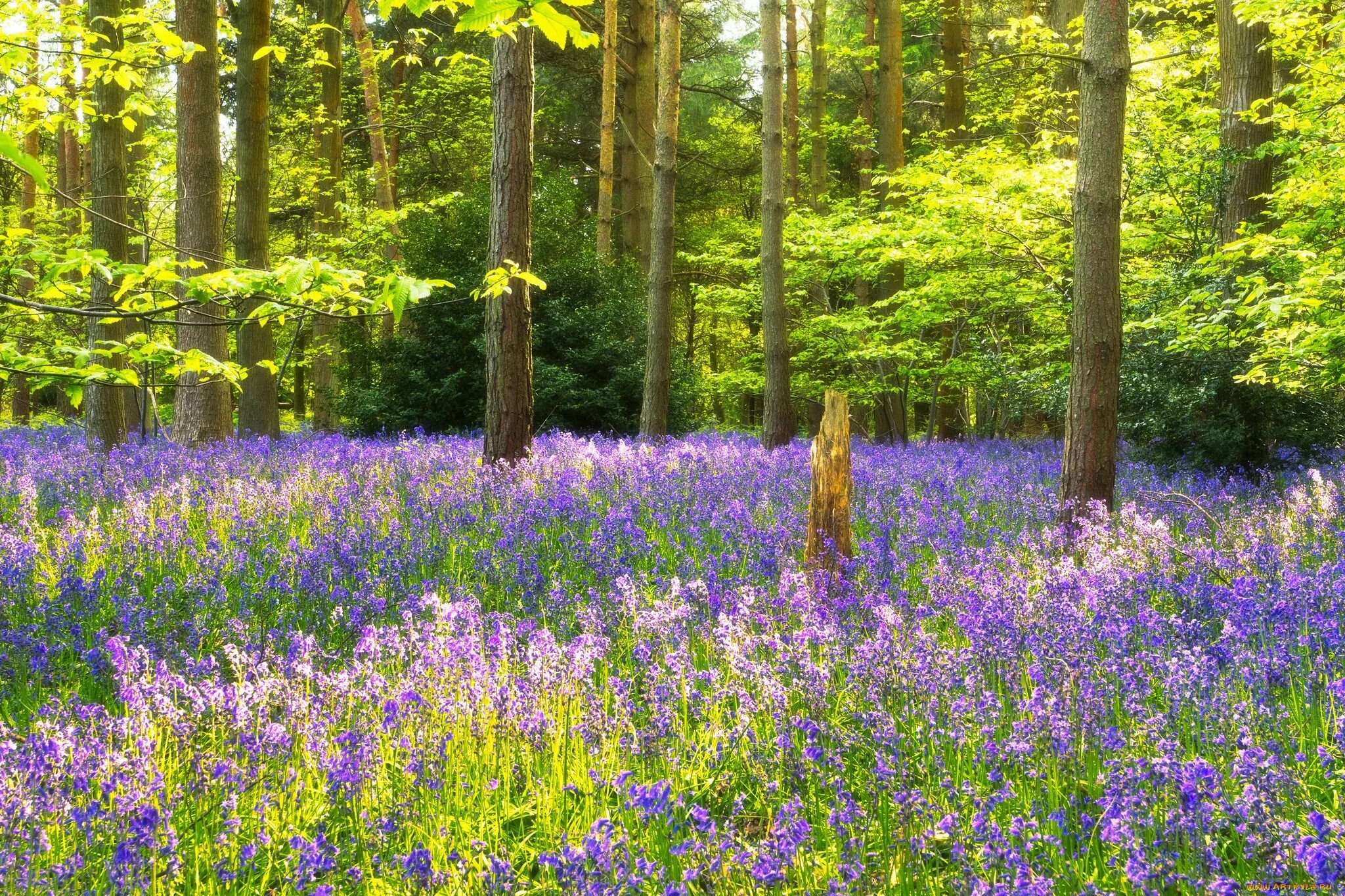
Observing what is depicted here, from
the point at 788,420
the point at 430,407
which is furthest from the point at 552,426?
the point at 788,420

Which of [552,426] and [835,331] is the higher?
[835,331]

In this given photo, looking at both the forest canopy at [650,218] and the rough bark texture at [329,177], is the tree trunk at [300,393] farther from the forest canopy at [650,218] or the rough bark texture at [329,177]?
the rough bark texture at [329,177]

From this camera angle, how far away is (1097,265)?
6516 millimetres

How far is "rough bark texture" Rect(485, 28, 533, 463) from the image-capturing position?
8.62m

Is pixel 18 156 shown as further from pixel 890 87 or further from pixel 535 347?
pixel 890 87

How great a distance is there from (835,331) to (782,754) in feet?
49.8

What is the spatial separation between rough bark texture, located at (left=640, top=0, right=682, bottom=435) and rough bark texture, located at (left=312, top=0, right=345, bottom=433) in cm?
744

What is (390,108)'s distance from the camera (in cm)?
2336

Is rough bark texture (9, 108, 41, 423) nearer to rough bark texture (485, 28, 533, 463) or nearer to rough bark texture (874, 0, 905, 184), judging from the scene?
rough bark texture (485, 28, 533, 463)

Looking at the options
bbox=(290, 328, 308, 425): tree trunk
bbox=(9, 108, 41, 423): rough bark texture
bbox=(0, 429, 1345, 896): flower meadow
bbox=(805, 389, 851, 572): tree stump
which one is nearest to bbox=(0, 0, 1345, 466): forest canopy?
bbox=(9, 108, 41, 423): rough bark texture

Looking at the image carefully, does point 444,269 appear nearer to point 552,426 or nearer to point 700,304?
point 552,426

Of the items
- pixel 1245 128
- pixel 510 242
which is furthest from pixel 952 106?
pixel 510 242

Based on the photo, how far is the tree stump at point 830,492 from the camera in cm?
582

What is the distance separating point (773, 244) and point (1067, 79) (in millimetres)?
9322
